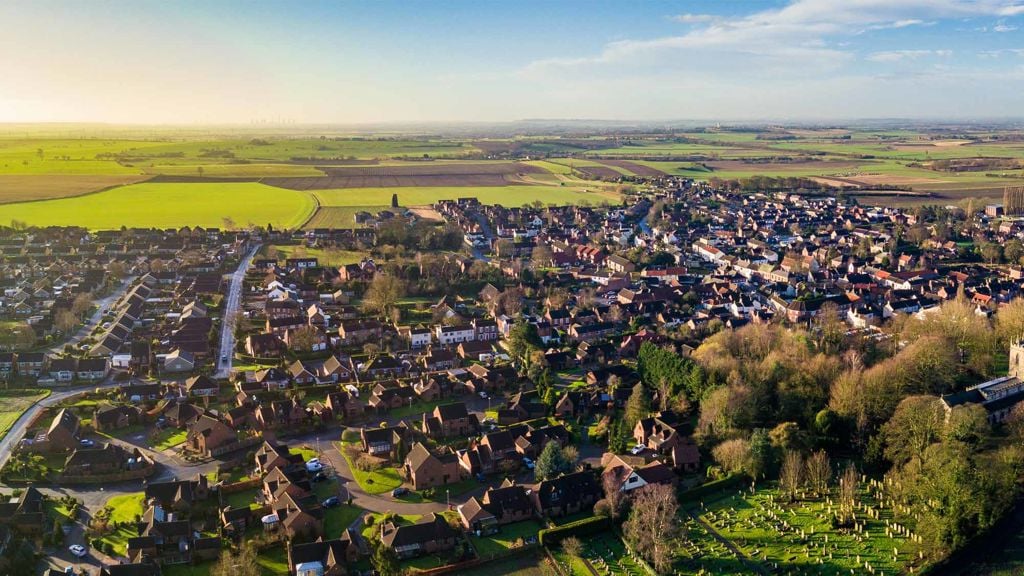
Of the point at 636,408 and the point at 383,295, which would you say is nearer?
the point at 636,408

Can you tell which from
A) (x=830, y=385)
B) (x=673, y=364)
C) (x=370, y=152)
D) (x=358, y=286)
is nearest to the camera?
(x=830, y=385)

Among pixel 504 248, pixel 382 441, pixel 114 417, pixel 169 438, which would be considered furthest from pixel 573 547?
pixel 504 248

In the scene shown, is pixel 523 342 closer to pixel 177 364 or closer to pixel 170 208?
pixel 177 364

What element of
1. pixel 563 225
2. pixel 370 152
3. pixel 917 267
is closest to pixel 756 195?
pixel 563 225

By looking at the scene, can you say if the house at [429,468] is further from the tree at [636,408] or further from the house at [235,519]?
the tree at [636,408]

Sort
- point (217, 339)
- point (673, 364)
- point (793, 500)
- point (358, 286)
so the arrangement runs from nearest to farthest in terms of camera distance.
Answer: point (793, 500) → point (673, 364) → point (217, 339) → point (358, 286)

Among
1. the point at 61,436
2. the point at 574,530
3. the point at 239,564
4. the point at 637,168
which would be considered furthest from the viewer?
the point at 637,168

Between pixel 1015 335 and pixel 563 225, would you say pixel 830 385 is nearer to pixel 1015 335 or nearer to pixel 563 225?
pixel 1015 335
